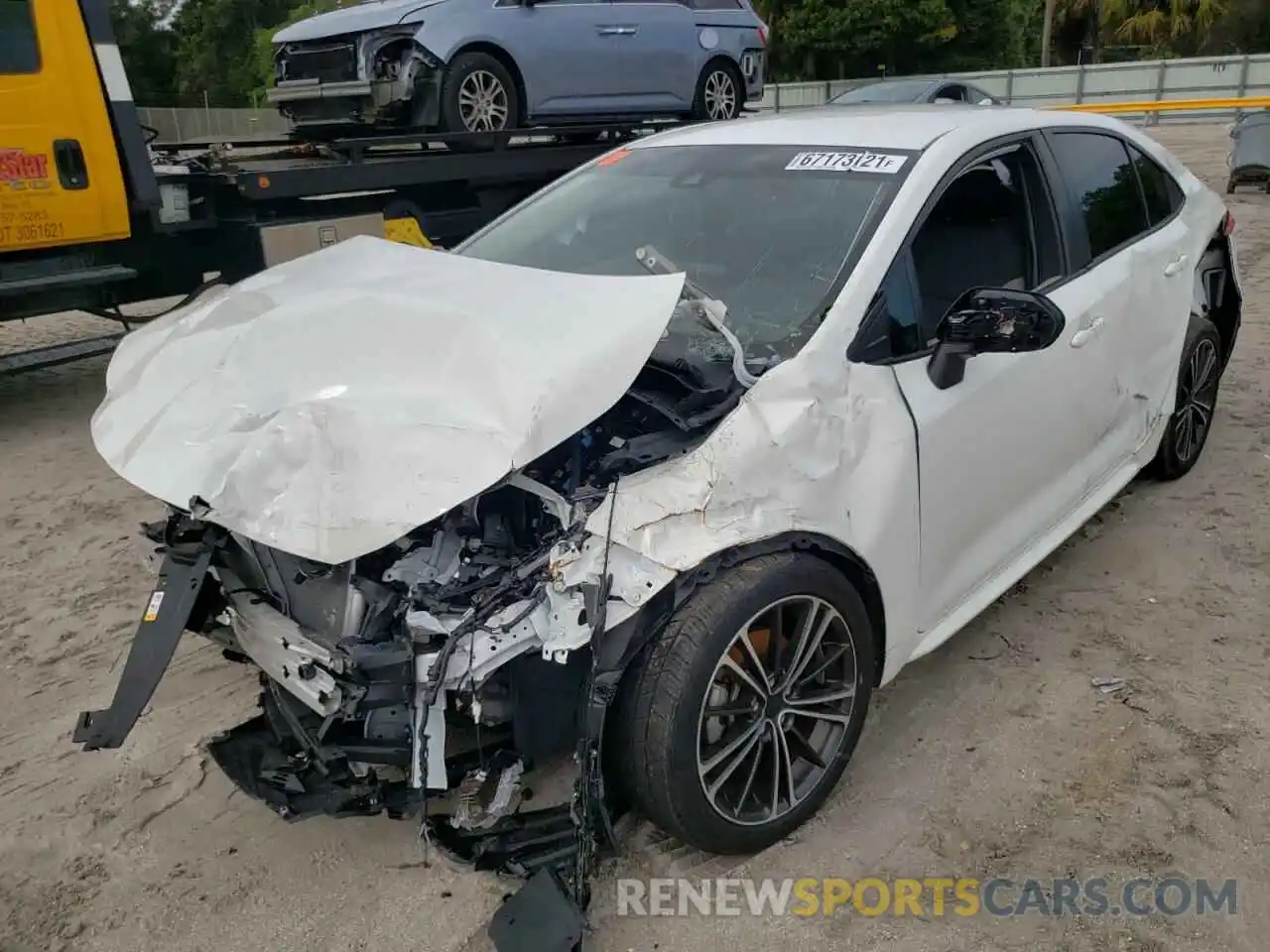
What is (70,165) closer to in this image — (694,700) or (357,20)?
(357,20)

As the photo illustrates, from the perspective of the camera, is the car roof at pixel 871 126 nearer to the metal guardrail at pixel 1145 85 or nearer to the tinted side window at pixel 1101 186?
the tinted side window at pixel 1101 186

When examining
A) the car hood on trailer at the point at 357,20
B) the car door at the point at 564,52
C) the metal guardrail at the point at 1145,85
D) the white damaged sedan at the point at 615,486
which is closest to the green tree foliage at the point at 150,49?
the metal guardrail at the point at 1145,85

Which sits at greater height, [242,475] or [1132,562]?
[242,475]

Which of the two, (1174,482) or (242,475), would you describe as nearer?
(242,475)

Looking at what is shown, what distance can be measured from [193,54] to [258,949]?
153ft

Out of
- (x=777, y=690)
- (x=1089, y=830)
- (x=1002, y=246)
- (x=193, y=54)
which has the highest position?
(x=193, y=54)

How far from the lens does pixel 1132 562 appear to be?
411 cm

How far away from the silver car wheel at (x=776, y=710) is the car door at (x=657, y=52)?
23.3 feet

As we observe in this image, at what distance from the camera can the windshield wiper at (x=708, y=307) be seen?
2545 mm

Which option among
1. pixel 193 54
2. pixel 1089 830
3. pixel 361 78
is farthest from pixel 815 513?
pixel 193 54

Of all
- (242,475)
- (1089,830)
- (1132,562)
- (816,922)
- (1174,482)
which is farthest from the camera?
(1174,482)

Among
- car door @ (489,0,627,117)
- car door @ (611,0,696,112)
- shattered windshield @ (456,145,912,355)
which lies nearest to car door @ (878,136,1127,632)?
shattered windshield @ (456,145,912,355)

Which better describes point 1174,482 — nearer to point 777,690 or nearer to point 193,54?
point 777,690

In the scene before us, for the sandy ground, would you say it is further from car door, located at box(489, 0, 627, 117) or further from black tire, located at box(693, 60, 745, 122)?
black tire, located at box(693, 60, 745, 122)
